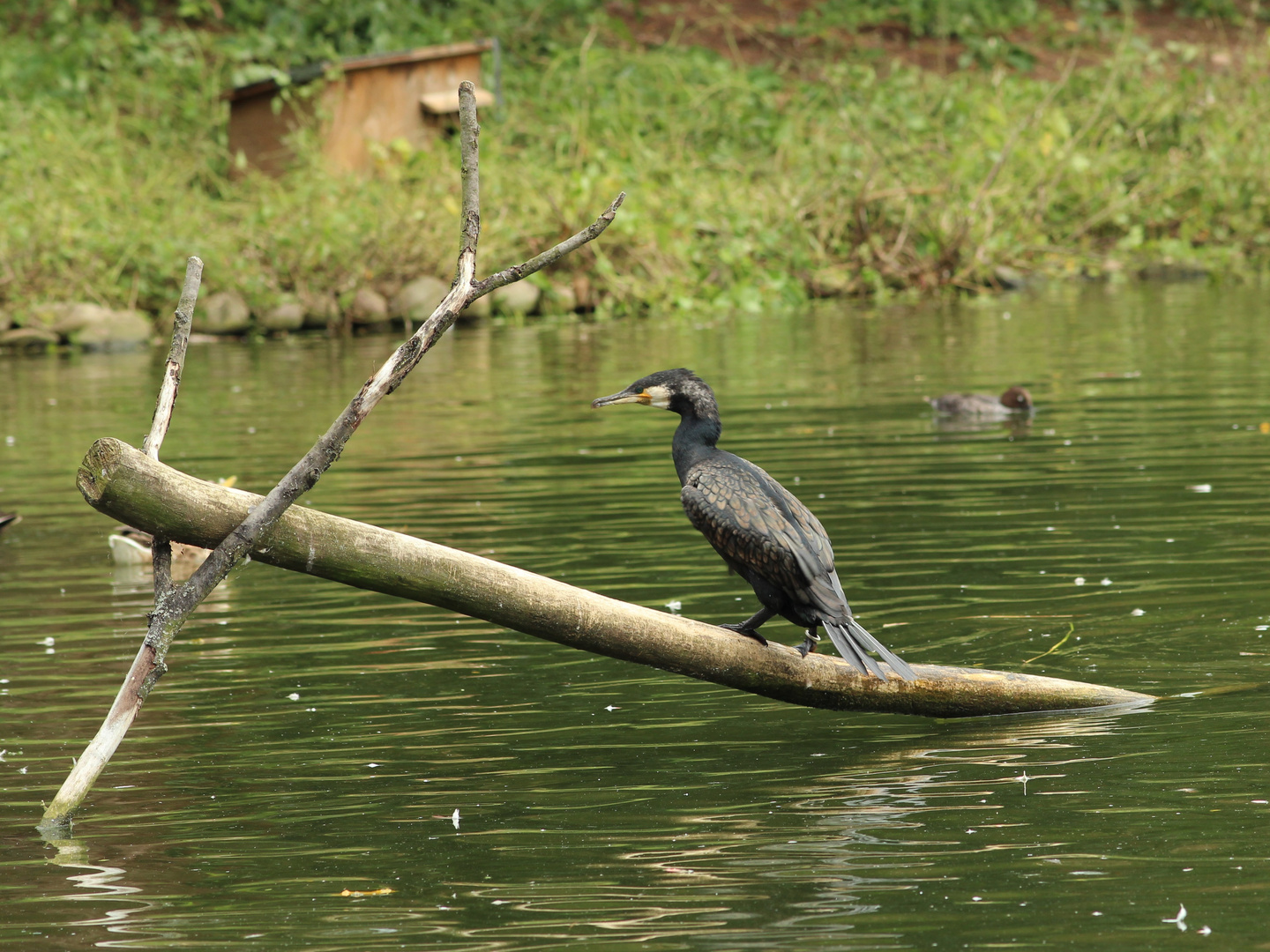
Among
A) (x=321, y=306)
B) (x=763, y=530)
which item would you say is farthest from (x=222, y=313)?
(x=763, y=530)

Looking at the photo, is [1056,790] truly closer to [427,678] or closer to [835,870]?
[835,870]

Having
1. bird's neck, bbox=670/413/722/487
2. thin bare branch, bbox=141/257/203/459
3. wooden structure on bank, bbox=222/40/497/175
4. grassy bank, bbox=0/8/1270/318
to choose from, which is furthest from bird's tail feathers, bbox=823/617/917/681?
wooden structure on bank, bbox=222/40/497/175

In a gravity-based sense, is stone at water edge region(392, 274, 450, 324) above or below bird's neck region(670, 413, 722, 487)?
above

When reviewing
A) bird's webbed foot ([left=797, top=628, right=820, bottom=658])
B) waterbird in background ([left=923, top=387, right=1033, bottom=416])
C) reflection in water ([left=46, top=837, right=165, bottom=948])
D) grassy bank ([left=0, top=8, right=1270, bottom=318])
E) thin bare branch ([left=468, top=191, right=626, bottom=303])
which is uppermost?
grassy bank ([left=0, top=8, right=1270, bottom=318])

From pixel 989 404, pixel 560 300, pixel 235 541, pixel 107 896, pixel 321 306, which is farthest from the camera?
pixel 560 300

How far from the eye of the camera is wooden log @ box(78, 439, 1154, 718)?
443 cm

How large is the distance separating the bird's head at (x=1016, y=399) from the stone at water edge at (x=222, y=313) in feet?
39.5

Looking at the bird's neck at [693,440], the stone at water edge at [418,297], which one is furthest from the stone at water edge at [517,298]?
the bird's neck at [693,440]

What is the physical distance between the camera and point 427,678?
248 inches

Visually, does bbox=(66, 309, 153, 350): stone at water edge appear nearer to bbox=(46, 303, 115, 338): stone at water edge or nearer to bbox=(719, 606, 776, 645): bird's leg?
bbox=(46, 303, 115, 338): stone at water edge

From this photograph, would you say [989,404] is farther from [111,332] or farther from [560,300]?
[111,332]

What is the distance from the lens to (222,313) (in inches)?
833

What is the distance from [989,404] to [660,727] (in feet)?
22.3

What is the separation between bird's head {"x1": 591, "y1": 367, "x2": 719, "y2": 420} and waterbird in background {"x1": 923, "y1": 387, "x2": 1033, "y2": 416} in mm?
6769
